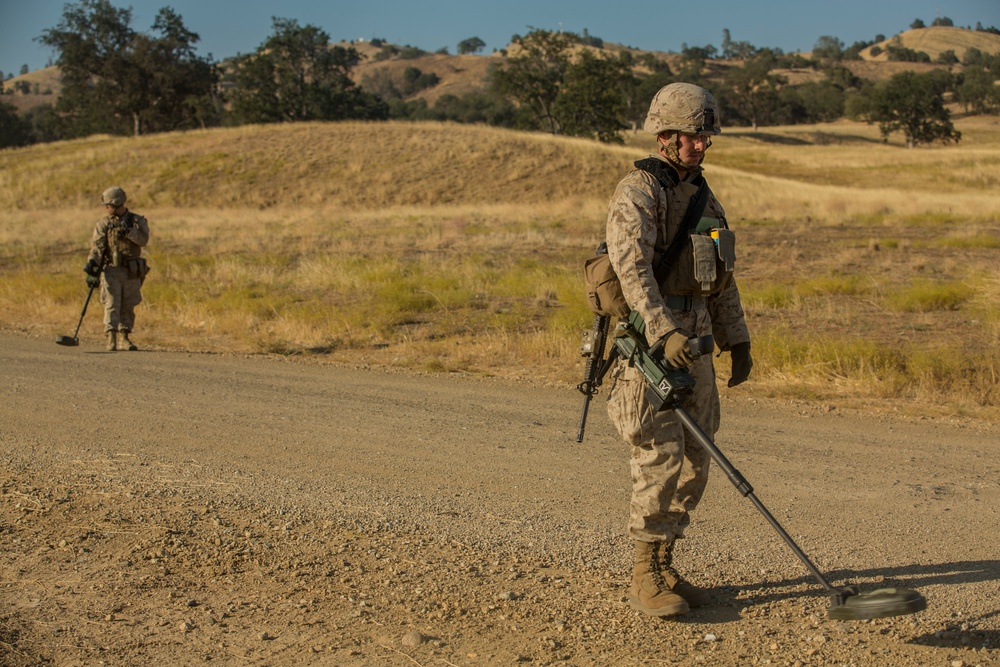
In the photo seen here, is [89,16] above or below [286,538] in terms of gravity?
above

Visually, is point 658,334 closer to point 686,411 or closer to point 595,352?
point 686,411

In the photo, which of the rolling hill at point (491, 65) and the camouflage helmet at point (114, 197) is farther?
the rolling hill at point (491, 65)

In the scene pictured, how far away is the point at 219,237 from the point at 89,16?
55.3 metres

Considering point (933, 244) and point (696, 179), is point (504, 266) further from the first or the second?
point (696, 179)

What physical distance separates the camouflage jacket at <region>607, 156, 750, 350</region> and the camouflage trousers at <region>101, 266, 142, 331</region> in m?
8.54

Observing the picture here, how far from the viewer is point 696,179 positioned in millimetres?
4051

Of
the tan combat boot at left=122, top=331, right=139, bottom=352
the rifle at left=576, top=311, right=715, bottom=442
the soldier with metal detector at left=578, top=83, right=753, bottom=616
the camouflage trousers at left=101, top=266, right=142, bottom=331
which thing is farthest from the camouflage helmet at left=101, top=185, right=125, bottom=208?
the soldier with metal detector at left=578, top=83, right=753, bottom=616

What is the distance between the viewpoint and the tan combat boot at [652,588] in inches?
152

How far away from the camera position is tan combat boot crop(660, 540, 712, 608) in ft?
13.1

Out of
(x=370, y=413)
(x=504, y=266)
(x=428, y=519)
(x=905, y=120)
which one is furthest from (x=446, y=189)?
(x=905, y=120)

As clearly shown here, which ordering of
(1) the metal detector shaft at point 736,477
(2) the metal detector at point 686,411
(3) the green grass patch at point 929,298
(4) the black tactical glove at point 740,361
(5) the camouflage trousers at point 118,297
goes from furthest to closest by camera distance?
(3) the green grass patch at point 929,298 → (5) the camouflage trousers at point 118,297 → (4) the black tactical glove at point 740,361 → (1) the metal detector shaft at point 736,477 → (2) the metal detector at point 686,411

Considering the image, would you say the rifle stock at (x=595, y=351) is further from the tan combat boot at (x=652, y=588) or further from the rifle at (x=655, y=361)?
the tan combat boot at (x=652, y=588)

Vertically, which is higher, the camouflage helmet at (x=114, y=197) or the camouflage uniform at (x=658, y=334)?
the camouflage helmet at (x=114, y=197)

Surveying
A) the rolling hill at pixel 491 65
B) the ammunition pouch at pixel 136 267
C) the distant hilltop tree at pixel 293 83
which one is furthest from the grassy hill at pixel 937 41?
the ammunition pouch at pixel 136 267
